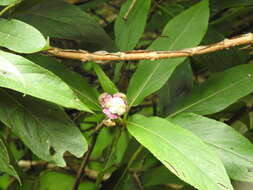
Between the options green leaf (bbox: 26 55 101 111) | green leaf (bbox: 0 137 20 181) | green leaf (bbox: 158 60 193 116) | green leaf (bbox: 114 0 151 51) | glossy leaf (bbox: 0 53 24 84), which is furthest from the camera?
green leaf (bbox: 158 60 193 116)

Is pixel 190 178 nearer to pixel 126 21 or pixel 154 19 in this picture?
pixel 126 21

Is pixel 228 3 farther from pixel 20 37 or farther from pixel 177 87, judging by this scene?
pixel 20 37

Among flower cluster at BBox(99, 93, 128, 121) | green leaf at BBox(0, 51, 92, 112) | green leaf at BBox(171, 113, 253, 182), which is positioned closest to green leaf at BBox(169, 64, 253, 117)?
green leaf at BBox(171, 113, 253, 182)

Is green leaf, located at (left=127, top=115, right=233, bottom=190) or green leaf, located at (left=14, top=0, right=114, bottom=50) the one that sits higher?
green leaf, located at (left=14, top=0, right=114, bottom=50)

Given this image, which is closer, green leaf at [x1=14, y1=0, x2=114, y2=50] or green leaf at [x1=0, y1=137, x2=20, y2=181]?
green leaf at [x1=0, y1=137, x2=20, y2=181]

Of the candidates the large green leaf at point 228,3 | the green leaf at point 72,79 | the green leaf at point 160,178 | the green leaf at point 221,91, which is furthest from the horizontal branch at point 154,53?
the green leaf at point 160,178

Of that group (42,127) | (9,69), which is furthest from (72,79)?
(9,69)

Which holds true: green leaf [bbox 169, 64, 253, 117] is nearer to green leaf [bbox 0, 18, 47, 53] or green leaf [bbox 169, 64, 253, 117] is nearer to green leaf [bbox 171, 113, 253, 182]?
green leaf [bbox 171, 113, 253, 182]
